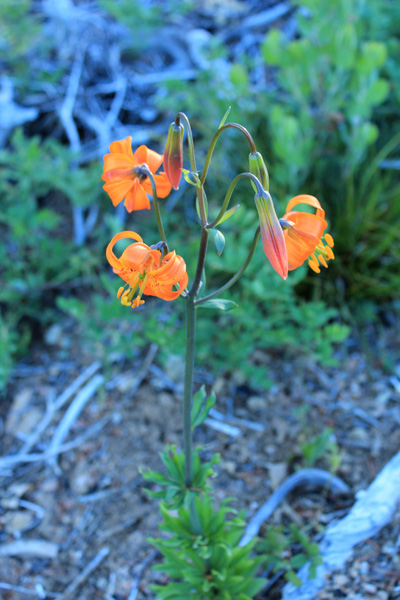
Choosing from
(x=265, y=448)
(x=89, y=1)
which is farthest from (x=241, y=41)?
(x=265, y=448)

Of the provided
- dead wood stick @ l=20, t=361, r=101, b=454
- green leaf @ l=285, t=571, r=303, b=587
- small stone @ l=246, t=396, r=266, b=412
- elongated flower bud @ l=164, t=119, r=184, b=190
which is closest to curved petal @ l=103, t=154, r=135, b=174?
elongated flower bud @ l=164, t=119, r=184, b=190

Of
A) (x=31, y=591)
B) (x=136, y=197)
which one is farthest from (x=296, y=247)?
(x=31, y=591)

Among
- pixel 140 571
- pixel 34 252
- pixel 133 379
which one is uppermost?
pixel 34 252

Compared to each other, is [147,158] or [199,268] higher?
[147,158]

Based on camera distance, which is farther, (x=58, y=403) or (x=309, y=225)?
(x=58, y=403)

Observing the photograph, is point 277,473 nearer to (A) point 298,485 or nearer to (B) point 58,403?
(A) point 298,485

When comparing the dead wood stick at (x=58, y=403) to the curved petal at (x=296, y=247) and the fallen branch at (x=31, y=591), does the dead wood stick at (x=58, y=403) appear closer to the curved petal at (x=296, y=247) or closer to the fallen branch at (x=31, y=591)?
the fallen branch at (x=31, y=591)

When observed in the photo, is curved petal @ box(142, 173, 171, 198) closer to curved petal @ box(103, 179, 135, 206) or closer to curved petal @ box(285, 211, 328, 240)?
curved petal @ box(103, 179, 135, 206)

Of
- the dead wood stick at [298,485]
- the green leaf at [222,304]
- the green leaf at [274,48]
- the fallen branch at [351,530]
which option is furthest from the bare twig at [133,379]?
the green leaf at [274,48]
